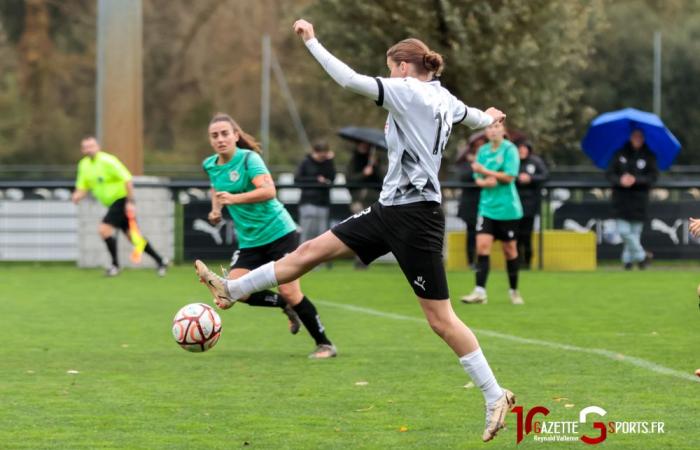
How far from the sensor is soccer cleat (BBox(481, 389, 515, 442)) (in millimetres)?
7031

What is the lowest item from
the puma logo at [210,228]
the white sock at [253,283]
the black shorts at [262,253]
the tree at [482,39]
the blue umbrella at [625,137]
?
the puma logo at [210,228]

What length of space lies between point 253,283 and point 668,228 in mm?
15646

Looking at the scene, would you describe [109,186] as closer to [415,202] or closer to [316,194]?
[316,194]

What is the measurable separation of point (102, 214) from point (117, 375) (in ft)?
43.8

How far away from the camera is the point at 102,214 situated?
22844 mm

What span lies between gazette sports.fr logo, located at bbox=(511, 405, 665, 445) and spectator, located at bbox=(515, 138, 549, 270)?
43.3ft

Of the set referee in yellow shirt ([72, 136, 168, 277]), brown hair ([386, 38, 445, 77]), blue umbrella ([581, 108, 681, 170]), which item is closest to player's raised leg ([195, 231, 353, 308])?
brown hair ([386, 38, 445, 77])

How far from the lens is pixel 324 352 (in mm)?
10812

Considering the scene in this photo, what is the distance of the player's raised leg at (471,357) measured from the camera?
23.7 feet

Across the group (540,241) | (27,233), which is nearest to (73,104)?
(27,233)

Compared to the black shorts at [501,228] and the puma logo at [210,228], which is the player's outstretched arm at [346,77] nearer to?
the black shorts at [501,228]

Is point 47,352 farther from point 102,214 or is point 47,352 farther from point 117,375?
point 102,214

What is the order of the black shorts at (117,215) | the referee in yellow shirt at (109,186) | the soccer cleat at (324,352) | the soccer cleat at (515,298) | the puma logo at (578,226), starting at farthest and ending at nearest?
1. the puma logo at (578,226)
2. the black shorts at (117,215)
3. the referee in yellow shirt at (109,186)
4. the soccer cleat at (515,298)
5. the soccer cleat at (324,352)

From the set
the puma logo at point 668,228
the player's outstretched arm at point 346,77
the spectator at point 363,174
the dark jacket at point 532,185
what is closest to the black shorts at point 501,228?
the dark jacket at point 532,185
